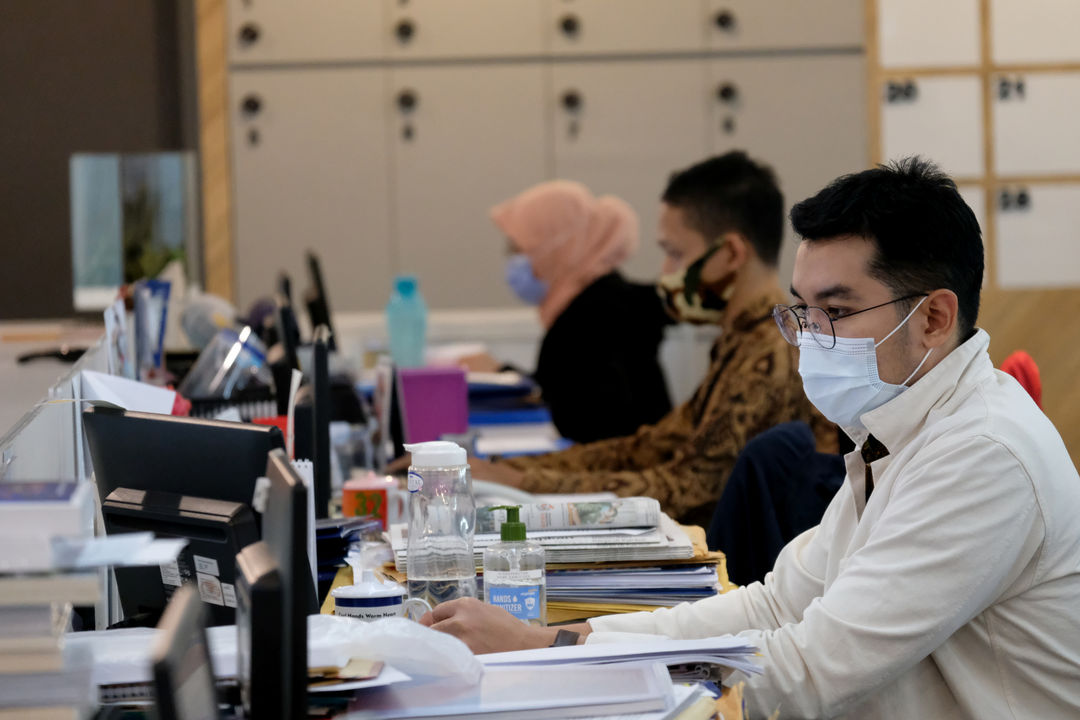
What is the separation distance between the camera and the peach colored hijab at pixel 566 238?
157 inches

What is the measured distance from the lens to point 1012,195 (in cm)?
492

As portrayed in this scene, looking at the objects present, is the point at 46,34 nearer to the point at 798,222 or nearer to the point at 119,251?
the point at 119,251

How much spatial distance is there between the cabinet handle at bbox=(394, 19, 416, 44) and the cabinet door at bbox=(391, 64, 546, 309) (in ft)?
0.39

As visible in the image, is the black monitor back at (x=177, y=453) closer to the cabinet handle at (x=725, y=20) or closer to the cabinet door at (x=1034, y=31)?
the cabinet handle at (x=725, y=20)

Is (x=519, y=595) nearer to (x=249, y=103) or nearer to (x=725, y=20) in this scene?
(x=249, y=103)

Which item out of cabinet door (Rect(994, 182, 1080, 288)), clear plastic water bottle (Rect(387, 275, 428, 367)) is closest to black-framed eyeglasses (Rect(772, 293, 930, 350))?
clear plastic water bottle (Rect(387, 275, 428, 367))

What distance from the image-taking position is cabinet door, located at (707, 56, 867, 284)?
4898mm

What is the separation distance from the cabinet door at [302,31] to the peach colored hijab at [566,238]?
1219mm

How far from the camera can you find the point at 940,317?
51.4 inches

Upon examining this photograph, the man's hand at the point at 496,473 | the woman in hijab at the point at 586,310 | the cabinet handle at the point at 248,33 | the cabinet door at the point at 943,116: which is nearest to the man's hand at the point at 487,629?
the man's hand at the point at 496,473

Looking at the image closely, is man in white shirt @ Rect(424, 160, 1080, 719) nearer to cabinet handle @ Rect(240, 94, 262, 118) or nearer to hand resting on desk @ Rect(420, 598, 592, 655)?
hand resting on desk @ Rect(420, 598, 592, 655)

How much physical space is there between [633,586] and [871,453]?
322mm

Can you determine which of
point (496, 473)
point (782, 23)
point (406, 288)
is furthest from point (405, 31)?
point (496, 473)

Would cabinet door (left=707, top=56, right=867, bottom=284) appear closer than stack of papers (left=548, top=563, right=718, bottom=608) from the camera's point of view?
No
